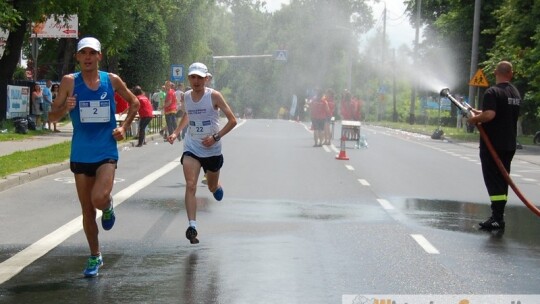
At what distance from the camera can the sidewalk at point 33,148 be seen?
17498 millimetres

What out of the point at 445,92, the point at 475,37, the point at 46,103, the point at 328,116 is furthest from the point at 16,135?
the point at 475,37

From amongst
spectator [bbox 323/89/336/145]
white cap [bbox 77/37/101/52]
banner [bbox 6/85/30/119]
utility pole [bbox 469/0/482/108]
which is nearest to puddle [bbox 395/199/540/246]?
white cap [bbox 77/37/101/52]

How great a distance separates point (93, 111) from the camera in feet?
29.5

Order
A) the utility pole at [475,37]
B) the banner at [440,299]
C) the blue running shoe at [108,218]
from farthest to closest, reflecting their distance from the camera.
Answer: the utility pole at [475,37], the blue running shoe at [108,218], the banner at [440,299]

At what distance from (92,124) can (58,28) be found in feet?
110

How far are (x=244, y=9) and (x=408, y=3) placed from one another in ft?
196

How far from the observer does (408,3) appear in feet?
254

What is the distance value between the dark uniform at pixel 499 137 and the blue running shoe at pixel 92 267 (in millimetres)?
5372

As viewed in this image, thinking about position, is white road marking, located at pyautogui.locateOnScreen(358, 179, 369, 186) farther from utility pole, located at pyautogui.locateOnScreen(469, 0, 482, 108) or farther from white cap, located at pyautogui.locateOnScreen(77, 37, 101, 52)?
utility pole, located at pyautogui.locateOnScreen(469, 0, 482, 108)

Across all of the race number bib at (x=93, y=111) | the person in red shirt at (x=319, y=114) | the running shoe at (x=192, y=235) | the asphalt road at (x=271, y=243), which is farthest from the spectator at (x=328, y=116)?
the race number bib at (x=93, y=111)

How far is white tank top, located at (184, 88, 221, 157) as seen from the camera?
11.3m

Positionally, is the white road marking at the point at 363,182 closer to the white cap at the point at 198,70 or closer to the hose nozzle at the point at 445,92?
the hose nozzle at the point at 445,92

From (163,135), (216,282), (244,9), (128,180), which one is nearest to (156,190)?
(128,180)

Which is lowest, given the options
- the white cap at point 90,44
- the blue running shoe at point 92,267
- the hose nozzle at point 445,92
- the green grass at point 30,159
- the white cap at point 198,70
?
the green grass at point 30,159
